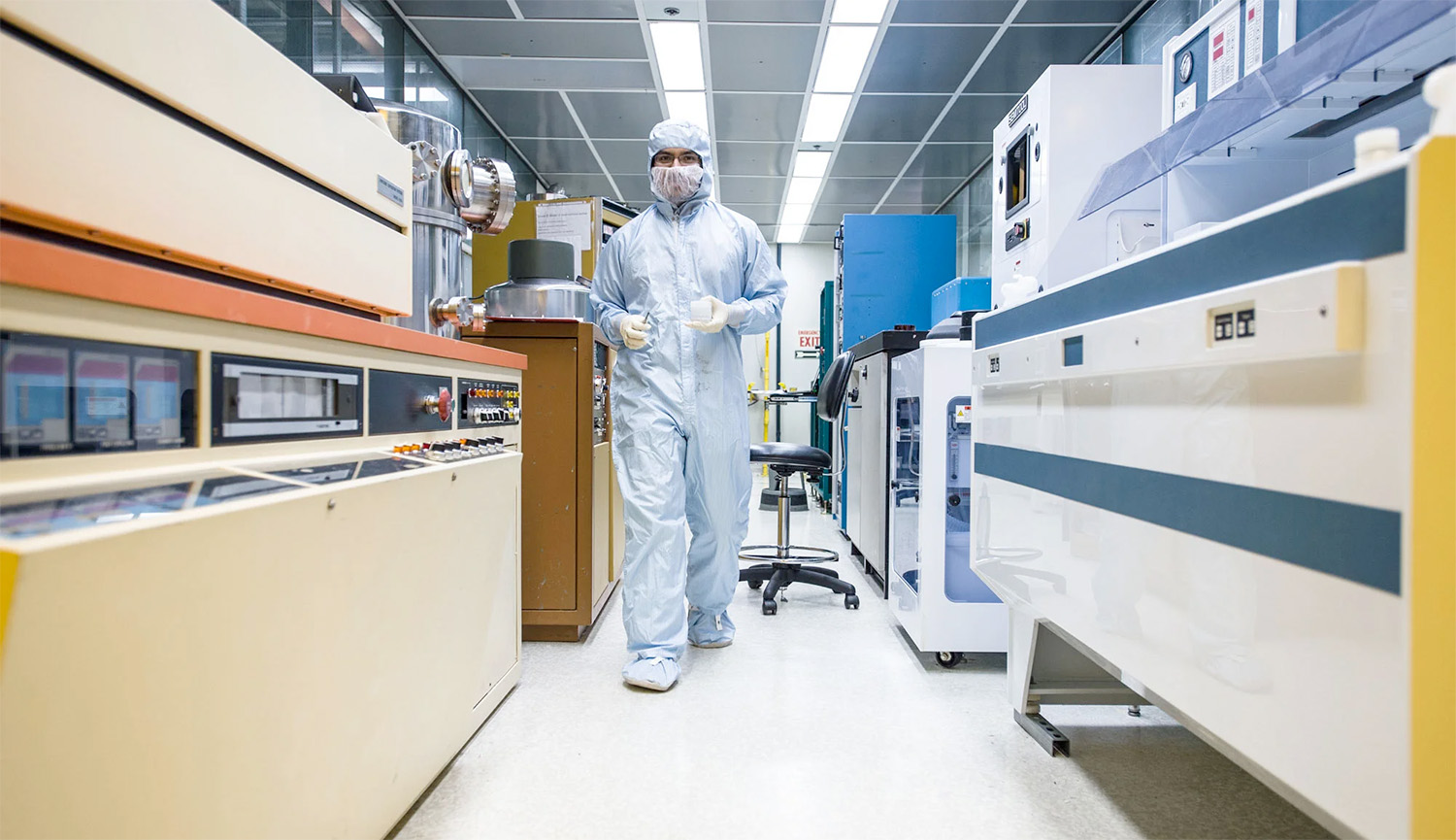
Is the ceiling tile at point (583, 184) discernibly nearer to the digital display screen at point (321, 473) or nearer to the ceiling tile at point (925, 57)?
the ceiling tile at point (925, 57)

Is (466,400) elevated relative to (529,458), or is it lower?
elevated

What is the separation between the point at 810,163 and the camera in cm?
554

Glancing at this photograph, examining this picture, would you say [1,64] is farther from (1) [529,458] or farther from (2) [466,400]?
(1) [529,458]

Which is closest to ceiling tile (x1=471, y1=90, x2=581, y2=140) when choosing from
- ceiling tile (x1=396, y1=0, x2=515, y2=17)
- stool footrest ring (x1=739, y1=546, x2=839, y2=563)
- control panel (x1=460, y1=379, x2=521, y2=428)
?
ceiling tile (x1=396, y1=0, x2=515, y2=17)

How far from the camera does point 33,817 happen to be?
472 millimetres

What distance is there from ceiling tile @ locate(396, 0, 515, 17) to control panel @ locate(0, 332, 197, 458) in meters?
3.37

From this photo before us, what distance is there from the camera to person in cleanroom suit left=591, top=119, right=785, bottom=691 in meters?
1.88

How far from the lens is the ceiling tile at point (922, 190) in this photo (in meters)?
5.94

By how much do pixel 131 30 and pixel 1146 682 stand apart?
1.29 meters

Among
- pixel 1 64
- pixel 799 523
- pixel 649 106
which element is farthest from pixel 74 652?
pixel 649 106

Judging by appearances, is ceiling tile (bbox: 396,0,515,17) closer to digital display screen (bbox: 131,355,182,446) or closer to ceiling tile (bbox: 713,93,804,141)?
ceiling tile (bbox: 713,93,804,141)

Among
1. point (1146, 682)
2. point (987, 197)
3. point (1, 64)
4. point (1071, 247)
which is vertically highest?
point (987, 197)

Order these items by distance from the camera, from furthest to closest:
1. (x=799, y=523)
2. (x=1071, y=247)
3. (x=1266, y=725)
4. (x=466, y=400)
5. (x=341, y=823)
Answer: (x=799, y=523) < (x=1071, y=247) < (x=466, y=400) < (x=341, y=823) < (x=1266, y=725)

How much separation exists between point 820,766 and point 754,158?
4.82m
